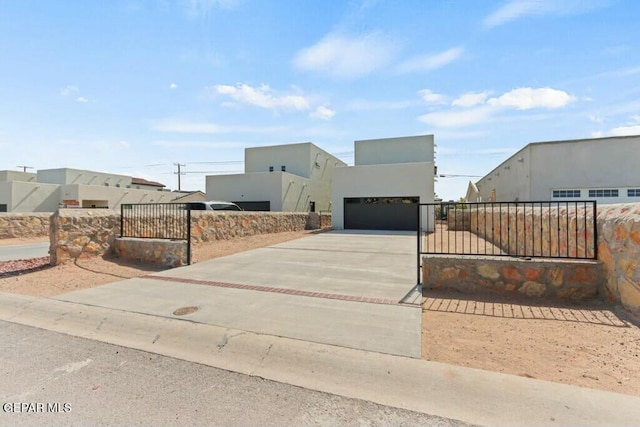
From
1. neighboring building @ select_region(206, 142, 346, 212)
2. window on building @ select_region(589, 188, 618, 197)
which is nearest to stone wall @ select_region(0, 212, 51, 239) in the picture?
→ neighboring building @ select_region(206, 142, 346, 212)

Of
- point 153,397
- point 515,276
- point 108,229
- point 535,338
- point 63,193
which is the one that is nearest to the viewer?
point 153,397

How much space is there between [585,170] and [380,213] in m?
12.2

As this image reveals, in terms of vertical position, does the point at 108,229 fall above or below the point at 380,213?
below

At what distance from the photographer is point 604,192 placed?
59.0ft

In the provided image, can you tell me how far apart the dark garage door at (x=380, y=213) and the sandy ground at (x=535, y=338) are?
47.9ft

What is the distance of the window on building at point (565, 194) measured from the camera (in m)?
18.3

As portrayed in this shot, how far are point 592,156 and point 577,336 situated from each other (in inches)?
773

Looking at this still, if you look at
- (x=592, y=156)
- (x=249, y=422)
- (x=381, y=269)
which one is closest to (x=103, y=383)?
(x=249, y=422)

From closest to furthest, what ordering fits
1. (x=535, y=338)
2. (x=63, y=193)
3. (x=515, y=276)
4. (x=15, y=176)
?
(x=535, y=338) → (x=515, y=276) → (x=63, y=193) → (x=15, y=176)

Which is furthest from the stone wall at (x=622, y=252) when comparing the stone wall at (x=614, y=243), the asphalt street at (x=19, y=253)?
the asphalt street at (x=19, y=253)

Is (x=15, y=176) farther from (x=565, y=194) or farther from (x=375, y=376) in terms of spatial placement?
(x=565, y=194)

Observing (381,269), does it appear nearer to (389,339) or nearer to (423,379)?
(389,339)

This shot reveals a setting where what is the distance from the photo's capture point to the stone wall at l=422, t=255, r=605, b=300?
5051 millimetres

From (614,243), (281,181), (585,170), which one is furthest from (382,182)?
(614,243)
